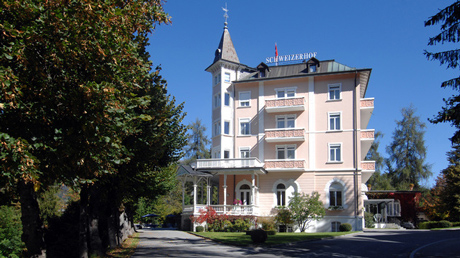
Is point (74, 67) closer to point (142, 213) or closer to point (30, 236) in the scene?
point (30, 236)

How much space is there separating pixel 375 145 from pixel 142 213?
37.8 meters

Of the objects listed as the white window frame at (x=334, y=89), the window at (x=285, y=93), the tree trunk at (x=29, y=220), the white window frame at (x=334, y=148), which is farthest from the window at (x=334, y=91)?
the tree trunk at (x=29, y=220)

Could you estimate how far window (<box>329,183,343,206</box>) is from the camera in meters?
38.7

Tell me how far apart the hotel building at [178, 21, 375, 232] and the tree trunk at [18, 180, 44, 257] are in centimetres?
2336

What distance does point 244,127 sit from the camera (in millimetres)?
42469

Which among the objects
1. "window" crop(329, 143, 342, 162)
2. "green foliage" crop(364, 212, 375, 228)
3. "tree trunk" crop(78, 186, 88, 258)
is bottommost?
"green foliage" crop(364, 212, 375, 228)

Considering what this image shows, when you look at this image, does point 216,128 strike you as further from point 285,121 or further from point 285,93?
point 285,93

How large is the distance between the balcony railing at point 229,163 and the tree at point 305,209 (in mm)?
4783

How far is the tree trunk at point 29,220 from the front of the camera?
13.8 metres

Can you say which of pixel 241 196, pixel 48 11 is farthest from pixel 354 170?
pixel 48 11

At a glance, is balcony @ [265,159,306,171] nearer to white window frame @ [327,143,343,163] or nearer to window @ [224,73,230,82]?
white window frame @ [327,143,343,163]

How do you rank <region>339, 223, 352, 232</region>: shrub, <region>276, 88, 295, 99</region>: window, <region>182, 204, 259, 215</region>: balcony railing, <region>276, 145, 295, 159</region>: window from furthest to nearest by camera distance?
<region>276, 88, 295, 99</region>: window, <region>276, 145, 295, 159</region>: window, <region>182, 204, 259, 215</region>: balcony railing, <region>339, 223, 352, 232</region>: shrub

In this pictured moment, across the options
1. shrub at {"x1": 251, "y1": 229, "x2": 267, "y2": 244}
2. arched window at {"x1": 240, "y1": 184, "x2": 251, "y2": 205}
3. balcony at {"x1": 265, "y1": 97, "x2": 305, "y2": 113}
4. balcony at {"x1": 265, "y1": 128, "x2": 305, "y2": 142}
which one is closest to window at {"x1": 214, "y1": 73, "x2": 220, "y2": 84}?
balcony at {"x1": 265, "y1": 97, "x2": 305, "y2": 113}

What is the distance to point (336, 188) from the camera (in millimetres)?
38812
